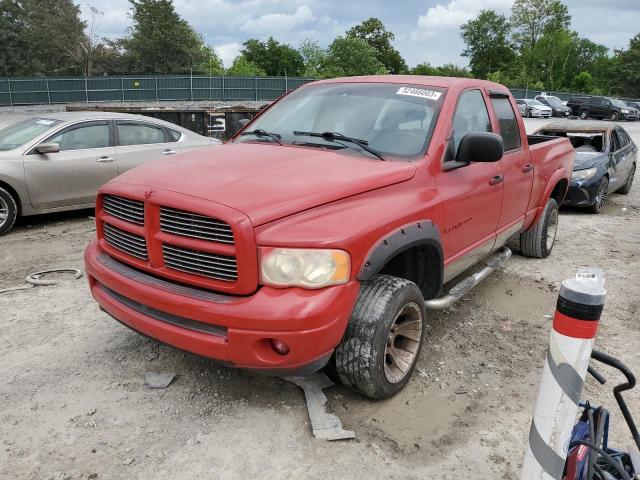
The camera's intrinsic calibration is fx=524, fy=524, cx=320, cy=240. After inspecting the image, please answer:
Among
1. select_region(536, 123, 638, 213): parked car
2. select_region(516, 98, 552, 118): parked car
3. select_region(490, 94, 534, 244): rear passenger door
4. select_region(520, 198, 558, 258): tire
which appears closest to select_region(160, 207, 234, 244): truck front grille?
select_region(490, 94, 534, 244): rear passenger door

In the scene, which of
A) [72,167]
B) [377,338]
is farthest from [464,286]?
[72,167]

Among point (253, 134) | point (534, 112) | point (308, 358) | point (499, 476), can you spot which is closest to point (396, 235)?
point (308, 358)

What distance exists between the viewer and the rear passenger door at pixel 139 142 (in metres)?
7.52

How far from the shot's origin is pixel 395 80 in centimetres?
405

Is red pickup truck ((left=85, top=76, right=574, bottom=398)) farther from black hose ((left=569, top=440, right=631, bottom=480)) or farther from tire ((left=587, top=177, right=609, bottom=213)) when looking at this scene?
tire ((left=587, top=177, right=609, bottom=213))

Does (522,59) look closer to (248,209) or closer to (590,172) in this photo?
(590,172)

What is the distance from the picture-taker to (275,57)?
82.8m

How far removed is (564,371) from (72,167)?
6754 mm

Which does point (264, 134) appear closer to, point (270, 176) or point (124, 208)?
Answer: point (270, 176)

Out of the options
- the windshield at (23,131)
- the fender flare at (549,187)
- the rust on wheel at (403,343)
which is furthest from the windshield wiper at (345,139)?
the windshield at (23,131)

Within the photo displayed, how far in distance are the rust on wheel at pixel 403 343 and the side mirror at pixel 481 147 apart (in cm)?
108

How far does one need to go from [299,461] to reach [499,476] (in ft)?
3.25

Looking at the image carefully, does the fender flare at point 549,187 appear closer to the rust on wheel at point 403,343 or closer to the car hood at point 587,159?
the rust on wheel at point 403,343

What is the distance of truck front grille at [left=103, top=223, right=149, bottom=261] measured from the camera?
295cm
